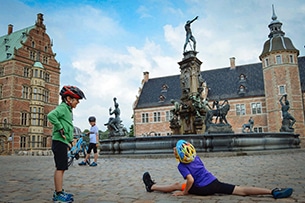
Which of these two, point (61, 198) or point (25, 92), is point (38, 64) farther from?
point (61, 198)

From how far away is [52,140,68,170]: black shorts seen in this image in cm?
379

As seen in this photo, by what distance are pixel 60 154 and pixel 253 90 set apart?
4291cm

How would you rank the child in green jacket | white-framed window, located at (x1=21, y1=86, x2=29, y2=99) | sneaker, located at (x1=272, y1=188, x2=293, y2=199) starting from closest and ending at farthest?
sneaker, located at (x1=272, y1=188, x2=293, y2=199) < the child in green jacket < white-framed window, located at (x1=21, y1=86, x2=29, y2=99)

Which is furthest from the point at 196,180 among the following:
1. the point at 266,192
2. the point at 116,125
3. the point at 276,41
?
the point at 276,41

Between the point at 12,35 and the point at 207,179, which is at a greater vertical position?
the point at 12,35

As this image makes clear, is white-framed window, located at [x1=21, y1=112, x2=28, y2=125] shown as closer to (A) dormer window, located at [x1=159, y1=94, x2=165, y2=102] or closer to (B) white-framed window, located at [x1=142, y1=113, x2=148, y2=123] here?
(B) white-framed window, located at [x1=142, y1=113, x2=148, y2=123]

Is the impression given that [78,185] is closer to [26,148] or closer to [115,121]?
[115,121]

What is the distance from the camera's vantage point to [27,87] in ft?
131

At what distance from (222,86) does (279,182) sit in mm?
42729

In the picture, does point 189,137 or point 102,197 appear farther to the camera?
point 189,137

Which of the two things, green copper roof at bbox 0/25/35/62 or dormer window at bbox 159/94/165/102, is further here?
dormer window at bbox 159/94/165/102

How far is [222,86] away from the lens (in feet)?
153

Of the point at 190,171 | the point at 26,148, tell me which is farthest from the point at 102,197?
the point at 26,148

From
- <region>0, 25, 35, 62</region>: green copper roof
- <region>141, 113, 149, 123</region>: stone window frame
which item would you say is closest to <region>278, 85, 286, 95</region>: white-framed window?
<region>141, 113, 149, 123</region>: stone window frame
